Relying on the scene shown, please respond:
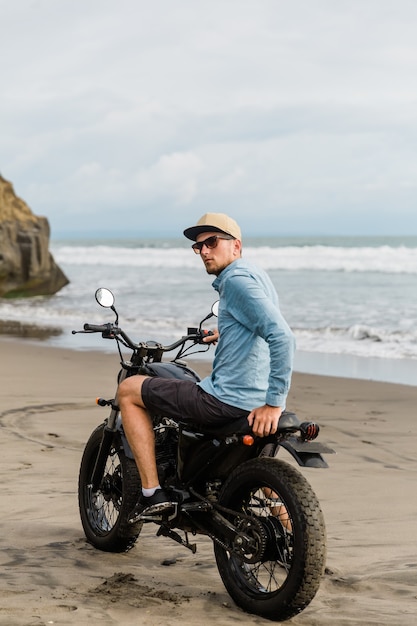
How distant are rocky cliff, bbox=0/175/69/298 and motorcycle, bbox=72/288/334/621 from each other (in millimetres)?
22321

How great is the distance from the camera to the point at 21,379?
11141mm

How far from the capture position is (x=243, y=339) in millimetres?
4133

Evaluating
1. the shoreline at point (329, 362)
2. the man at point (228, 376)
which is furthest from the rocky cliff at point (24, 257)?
the man at point (228, 376)

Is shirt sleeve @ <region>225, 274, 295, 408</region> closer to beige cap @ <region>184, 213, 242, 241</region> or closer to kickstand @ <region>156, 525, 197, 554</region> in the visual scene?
beige cap @ <region>184, 213, 242, 241</region>

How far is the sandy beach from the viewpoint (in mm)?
4039

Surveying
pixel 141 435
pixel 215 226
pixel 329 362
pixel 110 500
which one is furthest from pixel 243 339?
pixel 329 362

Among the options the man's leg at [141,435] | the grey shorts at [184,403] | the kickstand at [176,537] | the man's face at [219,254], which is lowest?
the kickstand at [176,537]

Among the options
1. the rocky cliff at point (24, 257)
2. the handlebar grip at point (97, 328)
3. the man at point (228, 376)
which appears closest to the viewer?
the man at point (228, 376)

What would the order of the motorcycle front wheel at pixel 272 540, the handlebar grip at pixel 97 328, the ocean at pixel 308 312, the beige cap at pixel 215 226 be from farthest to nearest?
the ocean at pixel 308 312, the handlebar grip at pixel 97 328, the beige cap at pixel 215 226, the motorcycle front wheel at pixel 272 540

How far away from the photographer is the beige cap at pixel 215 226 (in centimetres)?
428

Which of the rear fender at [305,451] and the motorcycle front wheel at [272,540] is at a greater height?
the rear fender at [305,451]

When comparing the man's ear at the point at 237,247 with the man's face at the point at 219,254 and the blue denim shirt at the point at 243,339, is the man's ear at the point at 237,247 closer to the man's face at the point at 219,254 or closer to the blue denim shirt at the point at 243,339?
the man's face at the point at 219,254

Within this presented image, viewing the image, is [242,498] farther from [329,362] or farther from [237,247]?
[329,362]

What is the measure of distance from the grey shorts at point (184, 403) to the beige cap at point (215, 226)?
2.40ft
